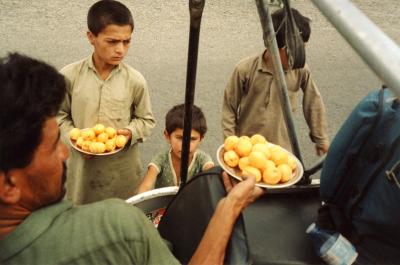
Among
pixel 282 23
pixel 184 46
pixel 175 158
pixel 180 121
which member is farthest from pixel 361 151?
pixel 184 46

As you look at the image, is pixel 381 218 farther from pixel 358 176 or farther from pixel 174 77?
pixel 174 77

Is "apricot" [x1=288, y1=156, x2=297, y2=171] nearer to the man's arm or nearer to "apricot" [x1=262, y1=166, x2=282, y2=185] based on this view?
"apricot" [x1=262, y1=166, x2=282, y2=185]

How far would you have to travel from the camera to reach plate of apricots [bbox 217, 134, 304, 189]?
6.05 feet

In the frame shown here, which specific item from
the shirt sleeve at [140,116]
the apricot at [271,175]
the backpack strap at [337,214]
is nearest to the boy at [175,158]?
the shirt sleeve at [140,116]

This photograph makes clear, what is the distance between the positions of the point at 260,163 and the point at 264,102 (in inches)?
51.8

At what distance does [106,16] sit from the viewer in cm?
274

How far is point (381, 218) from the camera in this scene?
155 centimetres

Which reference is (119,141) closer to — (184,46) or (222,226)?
(222,226)

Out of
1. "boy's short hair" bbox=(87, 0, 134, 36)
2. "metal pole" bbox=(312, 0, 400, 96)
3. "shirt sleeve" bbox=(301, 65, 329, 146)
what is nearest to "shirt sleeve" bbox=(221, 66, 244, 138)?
"shirt sleeve" bbox=(301, 65, 329, 146)

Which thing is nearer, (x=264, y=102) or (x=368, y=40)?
(x=368, y=40)

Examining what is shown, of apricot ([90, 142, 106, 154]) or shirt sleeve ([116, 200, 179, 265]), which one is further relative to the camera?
apricot ([90, 142, 106, 154])

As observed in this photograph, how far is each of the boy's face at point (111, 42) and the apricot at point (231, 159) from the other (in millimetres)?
1200

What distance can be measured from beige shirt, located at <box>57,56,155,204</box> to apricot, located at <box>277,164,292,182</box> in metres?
1.30

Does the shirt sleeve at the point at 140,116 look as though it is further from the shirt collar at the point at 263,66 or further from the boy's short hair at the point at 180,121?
the shirt collar at the point at 263,66
